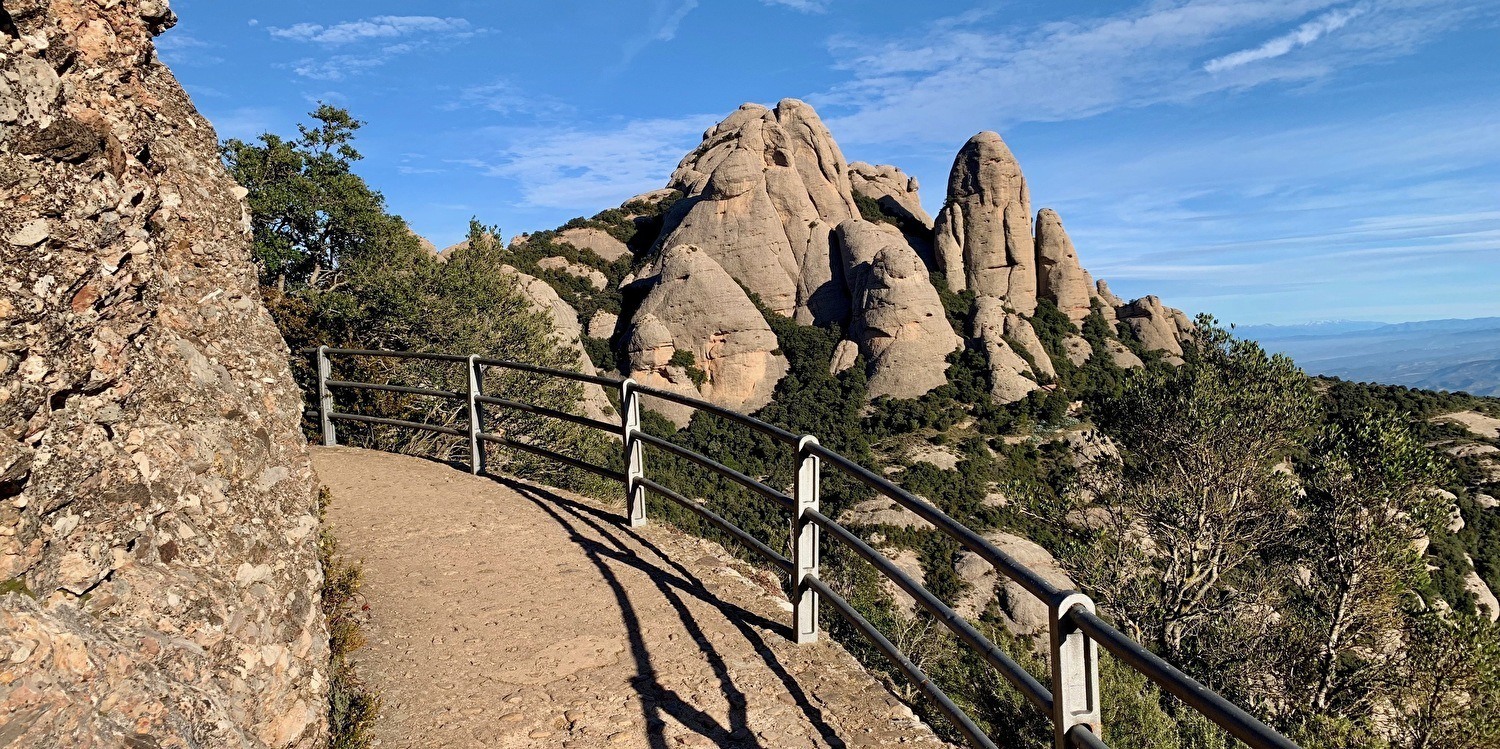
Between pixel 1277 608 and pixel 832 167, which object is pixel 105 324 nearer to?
pixel 1277 608

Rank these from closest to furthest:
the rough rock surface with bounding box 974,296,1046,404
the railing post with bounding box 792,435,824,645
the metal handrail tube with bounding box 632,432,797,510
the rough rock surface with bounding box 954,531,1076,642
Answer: the railing post with bounding box 792,435,824,645
the metal handrail tube with bounding box 632,432,797,510
the rough rock surface with bounding box 954,531,1076,642
the rough rock surface with bounding box 974,296,1046,404

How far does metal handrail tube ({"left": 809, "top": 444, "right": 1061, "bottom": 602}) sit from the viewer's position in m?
2.92

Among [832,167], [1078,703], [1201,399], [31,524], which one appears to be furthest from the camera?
[832,167]

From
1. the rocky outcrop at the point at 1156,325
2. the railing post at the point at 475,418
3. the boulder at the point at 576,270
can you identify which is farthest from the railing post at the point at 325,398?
the rocky outcrop at the point at 1156,325

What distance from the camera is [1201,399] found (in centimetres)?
2045

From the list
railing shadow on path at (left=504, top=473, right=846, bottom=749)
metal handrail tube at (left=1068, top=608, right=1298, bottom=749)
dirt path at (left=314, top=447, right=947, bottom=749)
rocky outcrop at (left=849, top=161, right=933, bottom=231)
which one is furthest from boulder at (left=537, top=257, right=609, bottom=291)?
metal handrail tube at (left=1068, top=608, right=1298, bottom=749)

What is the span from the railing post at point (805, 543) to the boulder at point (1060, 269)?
55.5m

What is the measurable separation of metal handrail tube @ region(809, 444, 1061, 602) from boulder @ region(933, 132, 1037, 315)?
176 feet

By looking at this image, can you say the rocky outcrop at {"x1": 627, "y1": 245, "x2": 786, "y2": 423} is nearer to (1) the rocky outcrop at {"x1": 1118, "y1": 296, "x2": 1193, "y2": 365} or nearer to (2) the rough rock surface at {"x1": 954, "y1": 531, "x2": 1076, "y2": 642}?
(2) the rough rock surface at {"x1": 954, "y1": 531, "x2": 1076, "y2": 642}

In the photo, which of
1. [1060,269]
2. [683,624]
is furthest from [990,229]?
[683,624]

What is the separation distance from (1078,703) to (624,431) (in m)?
4.84

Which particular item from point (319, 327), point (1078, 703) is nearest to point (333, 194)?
point (319, 327)

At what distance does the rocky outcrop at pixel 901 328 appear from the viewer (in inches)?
1889

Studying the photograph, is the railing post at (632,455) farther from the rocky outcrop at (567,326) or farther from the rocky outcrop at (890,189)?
the rocky outcrop at (890,189)
